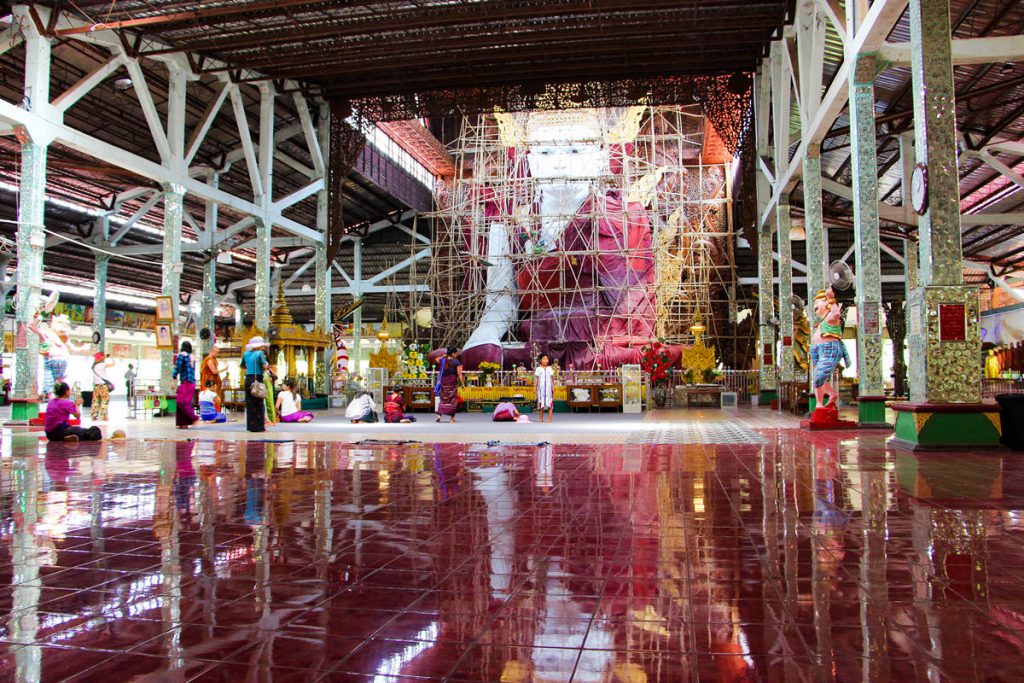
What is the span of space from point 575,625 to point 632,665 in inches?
14.4

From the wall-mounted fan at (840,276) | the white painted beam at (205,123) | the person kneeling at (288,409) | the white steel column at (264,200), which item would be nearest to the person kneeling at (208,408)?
the person kneeling at (288,409)

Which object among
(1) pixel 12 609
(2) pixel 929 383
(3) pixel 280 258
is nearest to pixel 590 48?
(2) pixel 929 383

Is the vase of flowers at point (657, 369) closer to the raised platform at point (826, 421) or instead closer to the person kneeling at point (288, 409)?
the raised platform at point (826, 421)

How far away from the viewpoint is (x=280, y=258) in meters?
30.9

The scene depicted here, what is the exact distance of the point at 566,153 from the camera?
25406 millimetres

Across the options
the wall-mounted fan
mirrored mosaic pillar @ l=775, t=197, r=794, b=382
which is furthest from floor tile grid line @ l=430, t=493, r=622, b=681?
mirrored mosaic pillar @ l=775, t=197, r=794, b=382

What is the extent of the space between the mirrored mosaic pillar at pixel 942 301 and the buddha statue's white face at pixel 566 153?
16.6m

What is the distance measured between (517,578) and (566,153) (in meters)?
23.8

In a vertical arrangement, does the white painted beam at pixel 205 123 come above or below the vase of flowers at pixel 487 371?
above

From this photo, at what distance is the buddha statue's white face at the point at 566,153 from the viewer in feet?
80.8

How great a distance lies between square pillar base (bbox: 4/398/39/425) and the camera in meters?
13.0

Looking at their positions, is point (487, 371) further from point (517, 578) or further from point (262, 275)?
point (517, 578)

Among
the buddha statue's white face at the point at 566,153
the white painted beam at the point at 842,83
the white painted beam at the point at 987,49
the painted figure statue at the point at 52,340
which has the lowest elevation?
the painted figure statue at the point at 52,340

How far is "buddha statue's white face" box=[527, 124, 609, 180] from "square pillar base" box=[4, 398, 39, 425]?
52.8 ft
